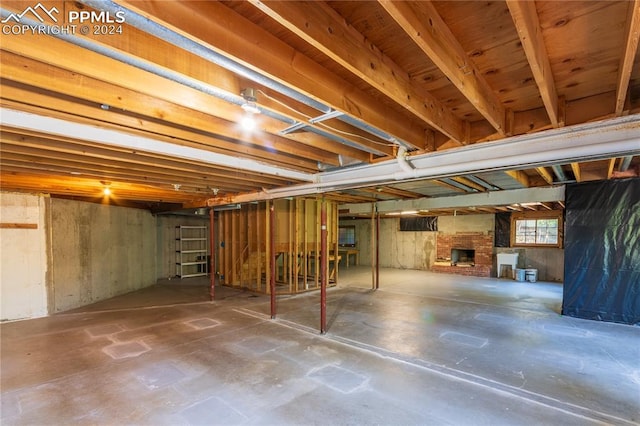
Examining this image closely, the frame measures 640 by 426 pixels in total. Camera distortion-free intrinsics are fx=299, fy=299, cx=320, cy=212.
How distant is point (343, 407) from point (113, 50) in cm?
276

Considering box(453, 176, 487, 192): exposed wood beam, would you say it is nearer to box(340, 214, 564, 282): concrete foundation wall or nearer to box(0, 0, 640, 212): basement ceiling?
box(0, 0, 640, 212): basement ceiling

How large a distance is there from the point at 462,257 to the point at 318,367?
29.7 ft

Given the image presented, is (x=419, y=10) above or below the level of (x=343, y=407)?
above

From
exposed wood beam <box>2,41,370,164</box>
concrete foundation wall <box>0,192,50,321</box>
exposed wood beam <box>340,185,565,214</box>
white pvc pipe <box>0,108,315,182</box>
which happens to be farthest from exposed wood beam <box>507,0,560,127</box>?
concrete foundation wall <box>0,192,50,321</box>

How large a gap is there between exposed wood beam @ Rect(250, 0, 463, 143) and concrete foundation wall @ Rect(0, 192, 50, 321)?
19.8 ft

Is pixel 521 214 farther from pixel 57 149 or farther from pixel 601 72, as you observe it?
pixel 57 149

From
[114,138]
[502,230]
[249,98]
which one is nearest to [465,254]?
[502,230]

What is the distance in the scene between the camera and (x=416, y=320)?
472cm

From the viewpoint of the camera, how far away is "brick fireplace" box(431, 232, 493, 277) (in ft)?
31.3

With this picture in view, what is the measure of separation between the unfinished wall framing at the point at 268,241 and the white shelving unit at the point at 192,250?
6.04 ft

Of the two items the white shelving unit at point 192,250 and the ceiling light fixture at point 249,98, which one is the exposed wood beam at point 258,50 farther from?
the white shelving unit at point 192,250

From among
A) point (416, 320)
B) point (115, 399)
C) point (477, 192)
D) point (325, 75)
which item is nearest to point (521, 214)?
point (477, 192)

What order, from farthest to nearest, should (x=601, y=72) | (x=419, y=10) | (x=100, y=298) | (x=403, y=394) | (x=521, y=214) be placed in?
(x=521, y=214) < (x=100, y=298) < (x=403, y=394) < (x=601, y=72) < (x=419, y=10)

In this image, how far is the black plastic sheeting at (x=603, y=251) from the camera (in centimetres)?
438
